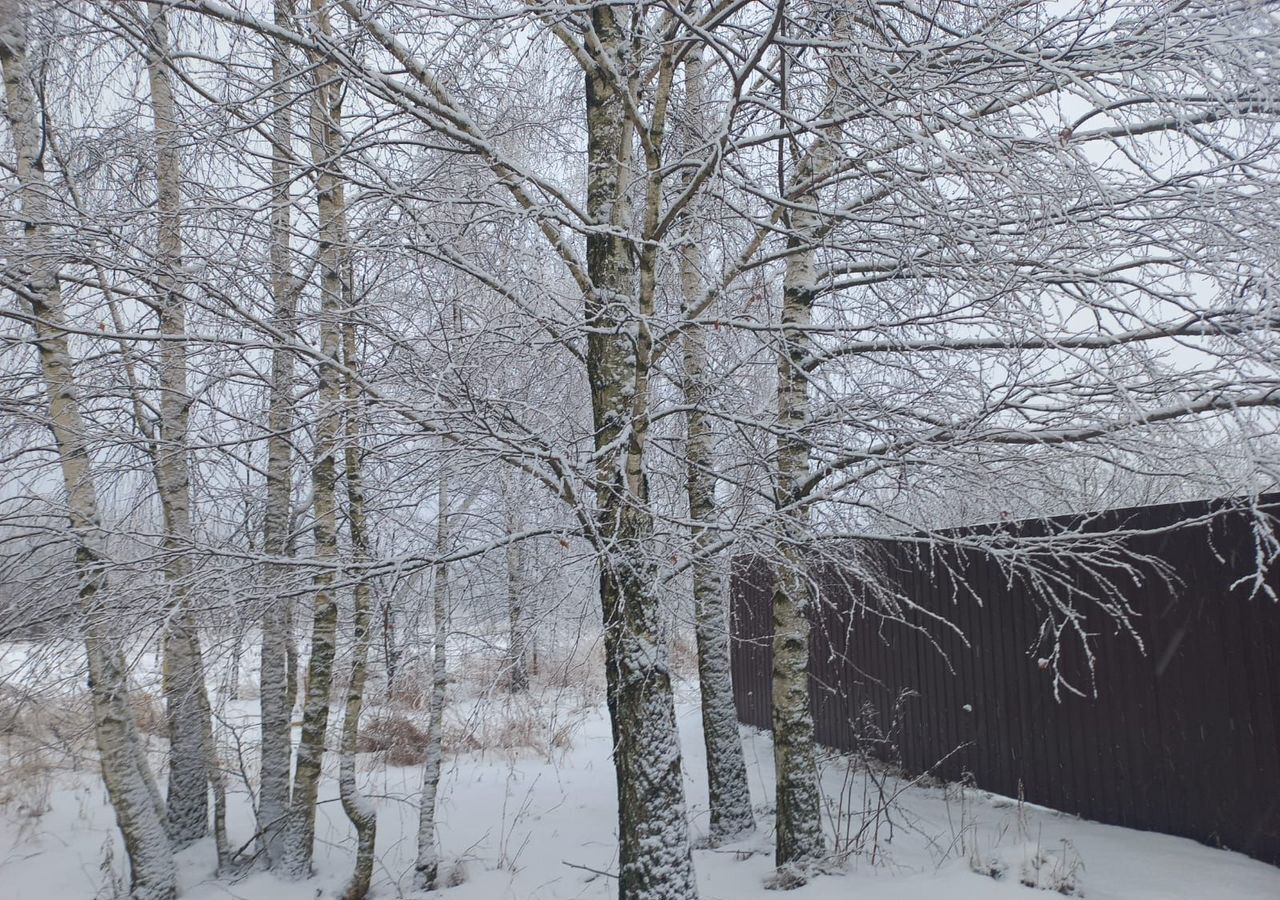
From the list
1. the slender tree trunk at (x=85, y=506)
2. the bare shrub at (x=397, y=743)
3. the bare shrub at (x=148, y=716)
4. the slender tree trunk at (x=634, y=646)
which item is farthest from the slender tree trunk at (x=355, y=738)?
the bare shrub at (x=148, y=716)

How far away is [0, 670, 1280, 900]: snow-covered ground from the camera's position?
4.82 metres

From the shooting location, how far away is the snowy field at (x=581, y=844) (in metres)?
4.85

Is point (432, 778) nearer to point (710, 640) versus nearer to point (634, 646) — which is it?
point (710, 640)

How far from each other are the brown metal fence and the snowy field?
256 millimetres

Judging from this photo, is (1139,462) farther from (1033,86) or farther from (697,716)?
(697,716)

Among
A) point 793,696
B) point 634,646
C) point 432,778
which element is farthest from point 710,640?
point 634,646

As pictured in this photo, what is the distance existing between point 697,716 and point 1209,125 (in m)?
10.9

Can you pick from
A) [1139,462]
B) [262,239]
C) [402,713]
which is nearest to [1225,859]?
[1139,462]

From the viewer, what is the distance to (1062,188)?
3.39 meters

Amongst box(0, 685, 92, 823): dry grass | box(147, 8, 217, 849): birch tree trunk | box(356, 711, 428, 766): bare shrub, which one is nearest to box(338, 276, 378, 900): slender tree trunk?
box(147, 8, 217, 849): birch tree trunk

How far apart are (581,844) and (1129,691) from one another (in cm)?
439

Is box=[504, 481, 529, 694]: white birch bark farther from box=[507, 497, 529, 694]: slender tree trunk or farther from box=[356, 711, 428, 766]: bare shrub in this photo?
box=[356, 711, 428, 766]: bare shrub

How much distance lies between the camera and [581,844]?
7.11 metres

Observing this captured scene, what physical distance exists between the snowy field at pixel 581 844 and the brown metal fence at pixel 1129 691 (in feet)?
0.84
